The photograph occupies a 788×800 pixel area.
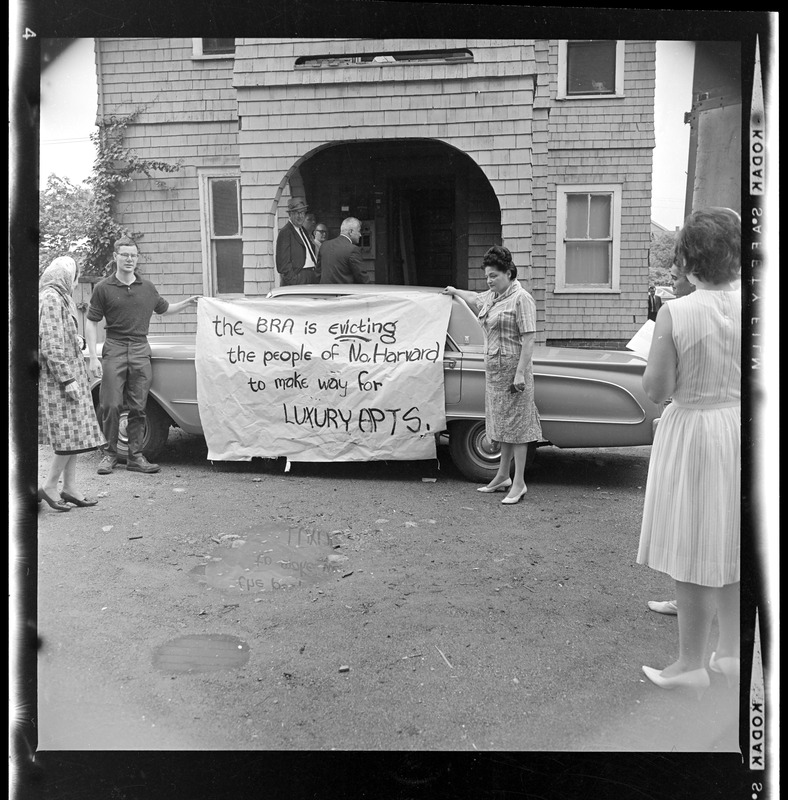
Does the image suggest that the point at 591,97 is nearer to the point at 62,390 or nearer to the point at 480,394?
the point at 480,394

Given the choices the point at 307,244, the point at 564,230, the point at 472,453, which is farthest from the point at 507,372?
the point at 307,244

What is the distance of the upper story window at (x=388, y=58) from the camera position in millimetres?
4172

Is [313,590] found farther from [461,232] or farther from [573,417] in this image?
[461,232]

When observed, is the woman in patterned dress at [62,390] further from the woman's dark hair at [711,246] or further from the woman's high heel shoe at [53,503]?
the woman's dark hair at [711,246]

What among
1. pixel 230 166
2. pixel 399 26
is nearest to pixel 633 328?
pixel 399 26

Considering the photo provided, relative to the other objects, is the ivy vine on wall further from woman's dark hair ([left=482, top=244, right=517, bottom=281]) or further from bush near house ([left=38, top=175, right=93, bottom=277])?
woman's dark hair ([left=482, top=244, right=517, bottom=281])

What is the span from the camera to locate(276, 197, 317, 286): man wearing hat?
4.13 m

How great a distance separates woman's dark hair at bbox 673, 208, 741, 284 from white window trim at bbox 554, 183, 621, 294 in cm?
67

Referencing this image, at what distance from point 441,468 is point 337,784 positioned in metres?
1.94

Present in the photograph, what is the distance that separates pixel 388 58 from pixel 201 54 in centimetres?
127

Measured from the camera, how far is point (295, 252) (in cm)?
422

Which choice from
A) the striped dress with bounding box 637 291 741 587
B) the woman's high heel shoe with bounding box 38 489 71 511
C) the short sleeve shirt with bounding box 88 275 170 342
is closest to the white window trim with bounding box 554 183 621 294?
the striped dress with bounding box 637 291 741 587

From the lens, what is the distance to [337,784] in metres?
2.92

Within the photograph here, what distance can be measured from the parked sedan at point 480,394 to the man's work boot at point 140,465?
0.14ft
